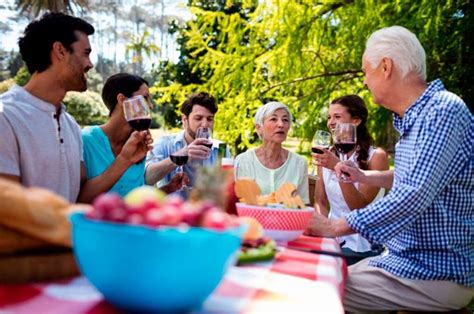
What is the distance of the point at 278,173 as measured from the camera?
3.76 meters

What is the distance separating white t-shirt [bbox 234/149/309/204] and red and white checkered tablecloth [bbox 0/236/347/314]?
222 cm

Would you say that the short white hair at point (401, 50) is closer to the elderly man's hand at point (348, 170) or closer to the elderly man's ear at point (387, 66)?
the elderly man's ear at point (387, 66)

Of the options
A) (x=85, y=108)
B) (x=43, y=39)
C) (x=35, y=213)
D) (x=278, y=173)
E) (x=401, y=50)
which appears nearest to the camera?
(x=35, y=213)

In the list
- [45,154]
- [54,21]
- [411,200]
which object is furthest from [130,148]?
[411,200]

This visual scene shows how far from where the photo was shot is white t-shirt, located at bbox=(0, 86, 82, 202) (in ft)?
6.56

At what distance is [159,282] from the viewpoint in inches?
32.2

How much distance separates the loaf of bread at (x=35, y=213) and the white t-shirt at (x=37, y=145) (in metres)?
1.05

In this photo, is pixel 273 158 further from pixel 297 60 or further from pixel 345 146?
pixel 297 60

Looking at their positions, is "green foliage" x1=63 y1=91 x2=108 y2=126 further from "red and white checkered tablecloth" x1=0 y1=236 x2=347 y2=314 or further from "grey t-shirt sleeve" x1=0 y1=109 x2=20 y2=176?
"red and white checkered tablecloth" x1=0 y1=236 x2=347 y2=314

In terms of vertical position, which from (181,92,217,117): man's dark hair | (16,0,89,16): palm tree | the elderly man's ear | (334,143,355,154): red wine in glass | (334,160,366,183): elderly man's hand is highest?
(16,0,89,16): palm tree

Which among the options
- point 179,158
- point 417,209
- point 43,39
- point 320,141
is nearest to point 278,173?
point 320,141

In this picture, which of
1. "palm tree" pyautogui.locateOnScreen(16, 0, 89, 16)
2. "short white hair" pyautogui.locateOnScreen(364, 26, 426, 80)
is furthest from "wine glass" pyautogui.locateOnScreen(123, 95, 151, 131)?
"palm tree" pyautogui.locateOnScreen(16, 0, 89, 16)

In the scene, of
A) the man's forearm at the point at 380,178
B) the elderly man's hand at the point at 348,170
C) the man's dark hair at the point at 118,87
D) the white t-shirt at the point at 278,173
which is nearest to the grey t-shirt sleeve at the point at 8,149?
the man's dark hair at the point at 118,87

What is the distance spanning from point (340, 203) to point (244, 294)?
2420 millimetres
